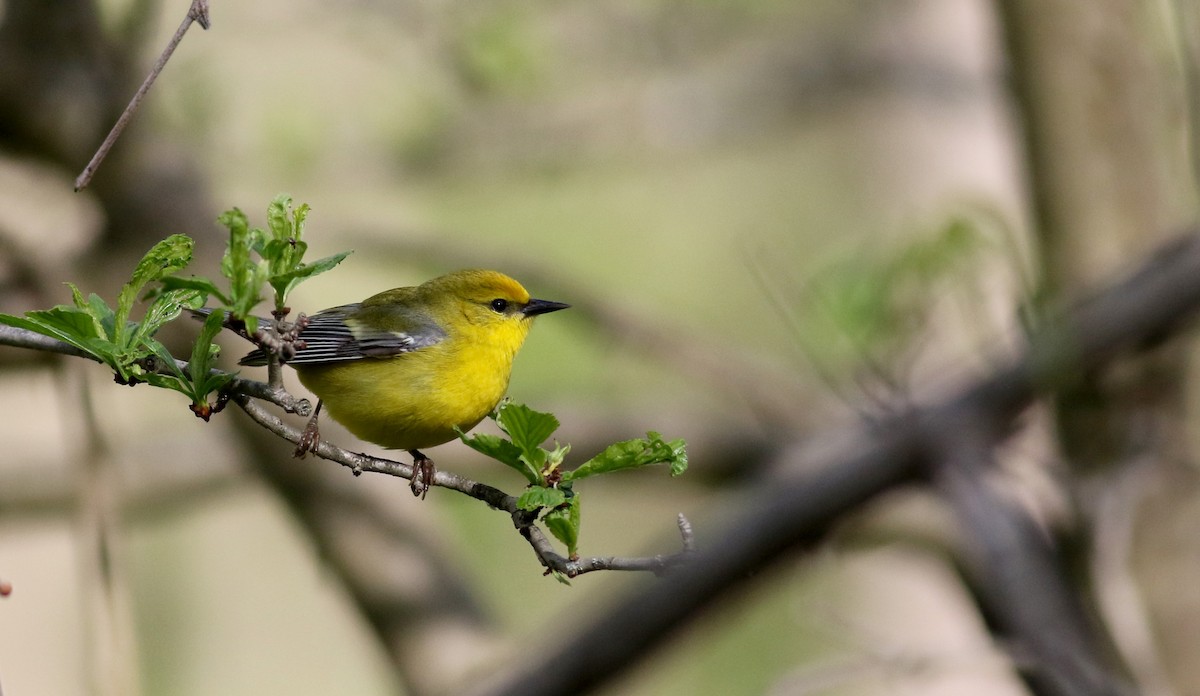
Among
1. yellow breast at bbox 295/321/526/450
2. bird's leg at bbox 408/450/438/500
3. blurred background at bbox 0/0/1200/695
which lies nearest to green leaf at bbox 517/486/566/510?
bird's leg at bbox 408/450/438/500

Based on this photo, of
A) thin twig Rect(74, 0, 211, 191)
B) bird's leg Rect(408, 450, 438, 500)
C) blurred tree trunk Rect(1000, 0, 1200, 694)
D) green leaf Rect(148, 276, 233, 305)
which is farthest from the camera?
blurred tree trunk Rect(1000, 0, 1200, 694)

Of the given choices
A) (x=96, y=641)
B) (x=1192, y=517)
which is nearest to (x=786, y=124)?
(x=1192, y=517)

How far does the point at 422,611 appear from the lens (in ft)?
17.5

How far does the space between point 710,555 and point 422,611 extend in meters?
1.79

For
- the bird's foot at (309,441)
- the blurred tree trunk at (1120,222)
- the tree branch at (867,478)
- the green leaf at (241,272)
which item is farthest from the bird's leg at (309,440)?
the blurred tree trunk at (1120,222)

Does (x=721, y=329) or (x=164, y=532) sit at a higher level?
(x=164, y=532)

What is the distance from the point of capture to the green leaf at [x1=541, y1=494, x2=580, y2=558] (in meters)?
1.83

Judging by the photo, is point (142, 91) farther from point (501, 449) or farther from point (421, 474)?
point (421, 474)

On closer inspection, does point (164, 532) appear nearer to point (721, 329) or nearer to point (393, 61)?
point (393, 61)

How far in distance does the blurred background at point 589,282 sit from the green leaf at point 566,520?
7.01ft

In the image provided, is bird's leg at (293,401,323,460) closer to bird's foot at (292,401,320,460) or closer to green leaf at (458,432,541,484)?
bird's foot at (292,401,320,460)

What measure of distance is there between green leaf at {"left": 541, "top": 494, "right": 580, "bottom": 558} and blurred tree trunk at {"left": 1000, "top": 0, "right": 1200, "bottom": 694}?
137 inches

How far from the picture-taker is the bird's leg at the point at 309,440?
6.14ft

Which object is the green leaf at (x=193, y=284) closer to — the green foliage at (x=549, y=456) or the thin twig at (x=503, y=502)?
the thin twig at (x=503, y=502)
